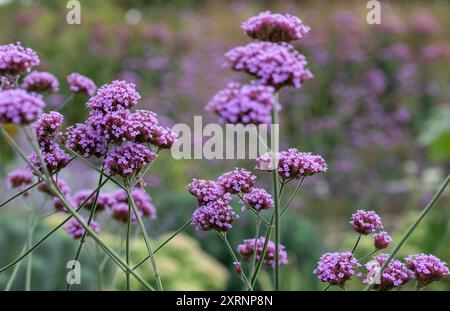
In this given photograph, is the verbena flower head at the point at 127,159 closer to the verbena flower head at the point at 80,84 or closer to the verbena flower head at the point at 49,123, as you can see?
the verbena flower head at the point at 49,123

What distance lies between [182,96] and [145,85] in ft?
3.10

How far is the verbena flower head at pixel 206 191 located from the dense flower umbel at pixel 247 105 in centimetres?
38

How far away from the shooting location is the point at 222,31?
36.5 feet

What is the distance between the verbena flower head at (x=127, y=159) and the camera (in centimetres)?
126

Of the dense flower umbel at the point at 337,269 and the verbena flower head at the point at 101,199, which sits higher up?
the verbena flower head at the point at 101,199

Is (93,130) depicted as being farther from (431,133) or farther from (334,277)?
(431,133)

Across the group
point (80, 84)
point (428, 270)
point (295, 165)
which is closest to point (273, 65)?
point (295, 165)

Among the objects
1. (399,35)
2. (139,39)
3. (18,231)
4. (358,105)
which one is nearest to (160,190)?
(18,231)

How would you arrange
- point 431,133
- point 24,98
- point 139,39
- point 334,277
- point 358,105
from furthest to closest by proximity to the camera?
point 139,39 < point 358,105 < point 431,133 < point 334,277 < point 24,98

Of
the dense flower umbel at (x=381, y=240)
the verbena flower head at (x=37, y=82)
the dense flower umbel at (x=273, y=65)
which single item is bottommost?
the dense flower umbel at (x=381, y=240)

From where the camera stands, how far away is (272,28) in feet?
3.93

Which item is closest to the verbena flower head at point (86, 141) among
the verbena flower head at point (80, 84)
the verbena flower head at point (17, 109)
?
the verbena flower head at point (17, 109)

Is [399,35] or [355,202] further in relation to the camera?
[399,35]

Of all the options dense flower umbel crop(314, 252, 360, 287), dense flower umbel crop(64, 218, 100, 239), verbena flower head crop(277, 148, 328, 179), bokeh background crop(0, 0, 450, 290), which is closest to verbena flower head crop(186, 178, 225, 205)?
verbena flower head crop(277, 148, 328, 179)
